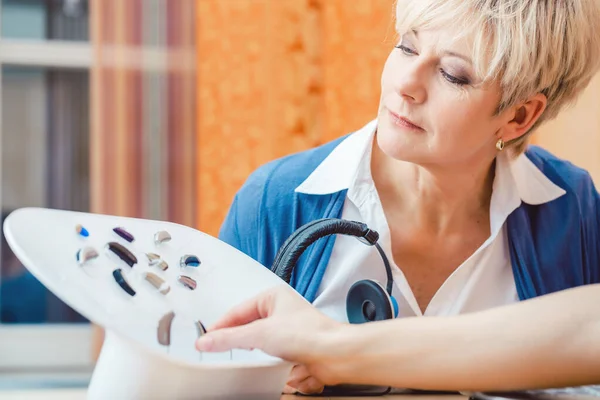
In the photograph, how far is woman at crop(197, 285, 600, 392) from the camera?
59 centimetres

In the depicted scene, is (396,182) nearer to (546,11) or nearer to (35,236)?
(546,11)

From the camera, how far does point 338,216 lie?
1.03 meters

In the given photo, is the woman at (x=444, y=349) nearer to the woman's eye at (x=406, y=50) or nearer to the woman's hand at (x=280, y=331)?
the woman's hand at (x=280, y=331)

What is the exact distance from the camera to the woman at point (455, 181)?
38.4 inches

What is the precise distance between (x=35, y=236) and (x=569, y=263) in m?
0.79

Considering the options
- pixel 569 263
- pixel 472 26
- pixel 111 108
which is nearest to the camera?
pixel 472 26

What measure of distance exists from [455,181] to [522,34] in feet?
0.78

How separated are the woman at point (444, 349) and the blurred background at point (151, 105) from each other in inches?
85.4

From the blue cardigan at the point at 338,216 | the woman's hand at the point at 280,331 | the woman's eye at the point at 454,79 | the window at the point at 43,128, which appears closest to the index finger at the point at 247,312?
the woman's hand at the point at 280,331

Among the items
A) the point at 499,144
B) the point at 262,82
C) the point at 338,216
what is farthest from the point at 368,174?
the point at 262,82

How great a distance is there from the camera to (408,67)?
38.4 inches

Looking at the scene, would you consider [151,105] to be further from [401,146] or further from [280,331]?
[280,331]

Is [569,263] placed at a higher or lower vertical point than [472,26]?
lower

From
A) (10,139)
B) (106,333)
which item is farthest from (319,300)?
(10,139)
